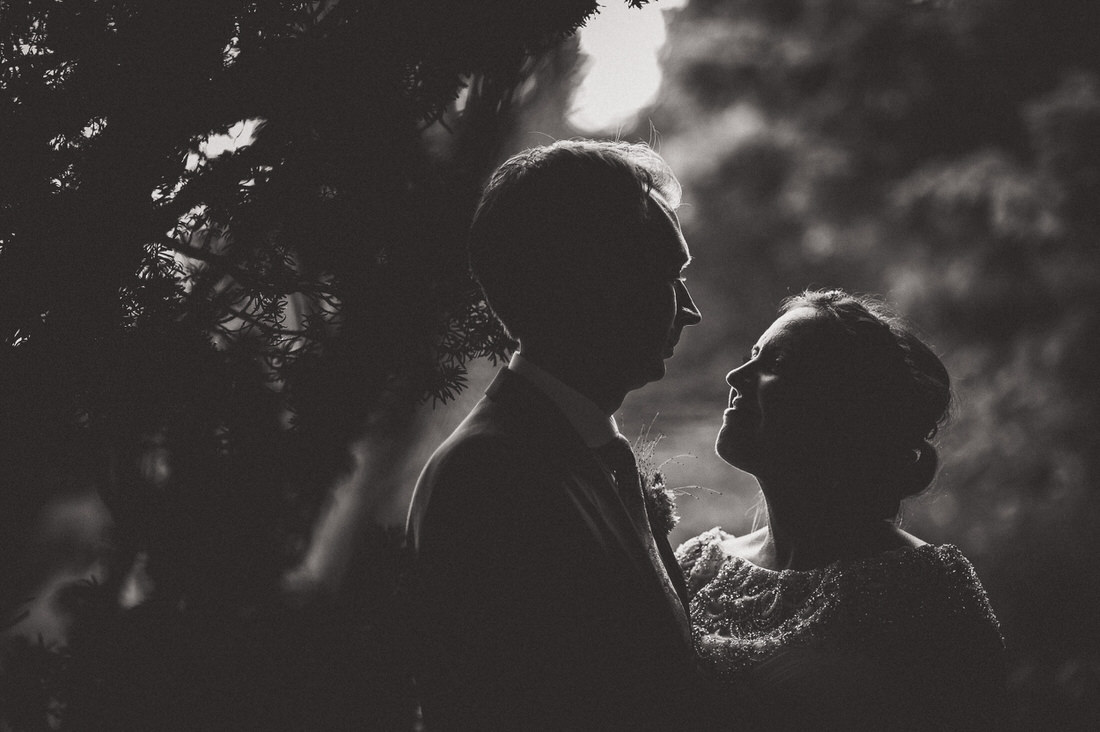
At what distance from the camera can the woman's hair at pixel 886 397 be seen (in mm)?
1740

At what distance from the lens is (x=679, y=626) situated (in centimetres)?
123

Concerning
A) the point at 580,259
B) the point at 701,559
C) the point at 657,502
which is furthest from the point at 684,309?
the point at 701,559

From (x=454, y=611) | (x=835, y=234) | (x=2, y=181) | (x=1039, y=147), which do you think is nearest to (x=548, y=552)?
(x=454, y=611)

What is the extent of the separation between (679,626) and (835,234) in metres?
2.18

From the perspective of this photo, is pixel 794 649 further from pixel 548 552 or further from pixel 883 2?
pixel 883 2

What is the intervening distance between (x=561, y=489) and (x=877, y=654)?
790 millimetres

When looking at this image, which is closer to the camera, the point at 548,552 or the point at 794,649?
the point at 548,552

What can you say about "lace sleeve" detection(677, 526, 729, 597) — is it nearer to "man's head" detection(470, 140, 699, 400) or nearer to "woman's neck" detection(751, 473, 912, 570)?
"woman's neck" detection(751, 473, 912, 570)

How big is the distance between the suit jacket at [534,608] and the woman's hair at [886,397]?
0.75 m

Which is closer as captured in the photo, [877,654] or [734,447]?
[877,654]

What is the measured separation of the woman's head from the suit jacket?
0.62 meters

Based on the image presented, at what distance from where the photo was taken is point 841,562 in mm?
1675

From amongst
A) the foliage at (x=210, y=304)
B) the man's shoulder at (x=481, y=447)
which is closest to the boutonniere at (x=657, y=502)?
the man's shoulder at (x=481, y=447)

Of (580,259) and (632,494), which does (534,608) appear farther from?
(580,259)
